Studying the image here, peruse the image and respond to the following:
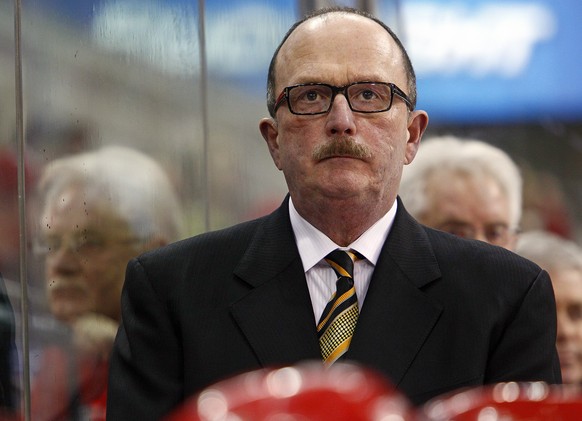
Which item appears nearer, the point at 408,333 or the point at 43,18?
the point at 408,333

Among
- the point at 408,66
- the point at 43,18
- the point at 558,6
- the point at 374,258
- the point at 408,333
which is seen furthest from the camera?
the point at 558,6

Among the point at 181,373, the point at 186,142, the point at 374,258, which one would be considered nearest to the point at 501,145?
the point at 186,142

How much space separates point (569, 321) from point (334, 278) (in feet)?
3.77

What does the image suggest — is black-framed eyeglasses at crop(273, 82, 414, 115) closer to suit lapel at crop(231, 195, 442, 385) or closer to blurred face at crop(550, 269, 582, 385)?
suit lapel at crop(231, 195, 442, 385)

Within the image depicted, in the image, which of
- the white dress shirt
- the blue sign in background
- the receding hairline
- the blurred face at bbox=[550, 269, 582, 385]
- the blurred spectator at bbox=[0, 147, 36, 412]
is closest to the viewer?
the white dress shirt

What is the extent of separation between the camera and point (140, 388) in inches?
52.1

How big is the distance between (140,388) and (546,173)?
1627 millimetres

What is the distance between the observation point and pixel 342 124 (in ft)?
4.66

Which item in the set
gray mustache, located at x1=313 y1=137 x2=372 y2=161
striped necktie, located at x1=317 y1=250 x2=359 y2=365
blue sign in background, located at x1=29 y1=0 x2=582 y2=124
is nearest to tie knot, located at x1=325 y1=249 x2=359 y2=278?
striped necktie, located at x1=317 y1=250 x2=359 y2=365

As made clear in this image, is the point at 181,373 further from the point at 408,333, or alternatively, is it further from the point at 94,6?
the point at 94,6

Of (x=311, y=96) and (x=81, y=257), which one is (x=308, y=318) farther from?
(x=81, y=257)

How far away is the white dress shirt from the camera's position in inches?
54.8

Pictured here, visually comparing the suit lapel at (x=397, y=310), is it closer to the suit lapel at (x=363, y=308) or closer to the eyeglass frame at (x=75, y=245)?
the suit lapel at (x=363, y=308)

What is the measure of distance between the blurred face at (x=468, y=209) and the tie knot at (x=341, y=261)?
100cm
